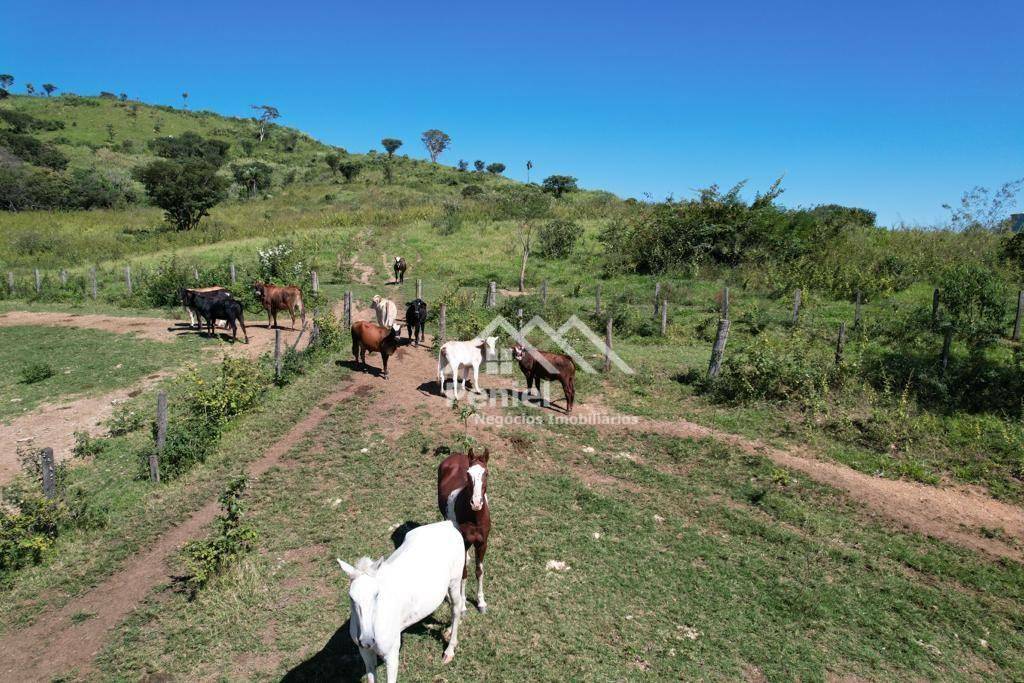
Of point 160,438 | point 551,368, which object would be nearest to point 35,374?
point 160,438

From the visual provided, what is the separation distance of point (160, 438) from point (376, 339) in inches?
213

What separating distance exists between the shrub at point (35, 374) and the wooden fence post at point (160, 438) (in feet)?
23.7

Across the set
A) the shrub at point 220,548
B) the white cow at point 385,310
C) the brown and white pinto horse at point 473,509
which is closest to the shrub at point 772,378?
the brown and white pinto horse at point 473,509

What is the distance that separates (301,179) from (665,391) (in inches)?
2545

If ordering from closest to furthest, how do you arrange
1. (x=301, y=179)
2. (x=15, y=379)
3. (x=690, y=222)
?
1. (x=15, y=379)
2. (x=690, y=222)
3. (x=301, y=179)

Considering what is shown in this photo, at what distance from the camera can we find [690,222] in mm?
30047

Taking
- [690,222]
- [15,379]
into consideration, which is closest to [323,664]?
[15,379]

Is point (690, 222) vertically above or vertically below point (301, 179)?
below

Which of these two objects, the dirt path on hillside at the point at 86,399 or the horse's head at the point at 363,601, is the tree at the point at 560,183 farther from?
the horse's head at the point at 363,601

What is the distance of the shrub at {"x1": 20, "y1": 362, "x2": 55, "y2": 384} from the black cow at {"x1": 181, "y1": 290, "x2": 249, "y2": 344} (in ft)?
14.5

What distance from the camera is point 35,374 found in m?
14.5

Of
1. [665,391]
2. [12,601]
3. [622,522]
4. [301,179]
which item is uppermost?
[301,179]

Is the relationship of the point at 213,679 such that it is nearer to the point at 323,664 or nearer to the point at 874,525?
the point at 323,664

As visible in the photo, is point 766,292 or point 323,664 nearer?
point 323,664
